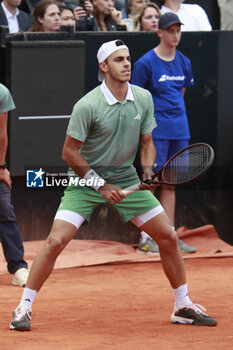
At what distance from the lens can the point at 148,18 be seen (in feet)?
32.4

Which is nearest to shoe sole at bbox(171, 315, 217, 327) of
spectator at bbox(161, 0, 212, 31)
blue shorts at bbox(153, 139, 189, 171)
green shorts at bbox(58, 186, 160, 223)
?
green shorts at bbox(58, 186, 160, 223)

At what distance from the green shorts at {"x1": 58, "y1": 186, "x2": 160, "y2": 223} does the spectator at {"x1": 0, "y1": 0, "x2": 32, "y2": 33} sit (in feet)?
14.3

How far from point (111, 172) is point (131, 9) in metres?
5.00

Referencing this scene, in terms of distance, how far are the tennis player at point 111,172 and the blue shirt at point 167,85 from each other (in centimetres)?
276

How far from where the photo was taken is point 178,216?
32.8 ft

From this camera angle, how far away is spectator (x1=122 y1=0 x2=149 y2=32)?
1059cm

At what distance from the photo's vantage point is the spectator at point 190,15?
33.9 ft

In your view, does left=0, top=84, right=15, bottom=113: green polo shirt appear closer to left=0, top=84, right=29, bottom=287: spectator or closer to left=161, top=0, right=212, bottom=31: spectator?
left=0, top=84, right=29, bottom=287: spectator

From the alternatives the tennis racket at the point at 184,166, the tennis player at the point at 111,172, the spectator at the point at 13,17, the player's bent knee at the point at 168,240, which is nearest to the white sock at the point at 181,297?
the tennis player at the point at 111,172

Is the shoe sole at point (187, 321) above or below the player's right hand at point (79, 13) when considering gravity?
below

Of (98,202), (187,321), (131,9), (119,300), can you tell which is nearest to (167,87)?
(131,9)

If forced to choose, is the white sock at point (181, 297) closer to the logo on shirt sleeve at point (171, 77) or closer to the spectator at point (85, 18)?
the logo on shirt sleeve at point (171, 77)

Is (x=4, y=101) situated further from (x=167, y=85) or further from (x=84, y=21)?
(x=84, y=21)

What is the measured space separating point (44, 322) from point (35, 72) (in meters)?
3.30
